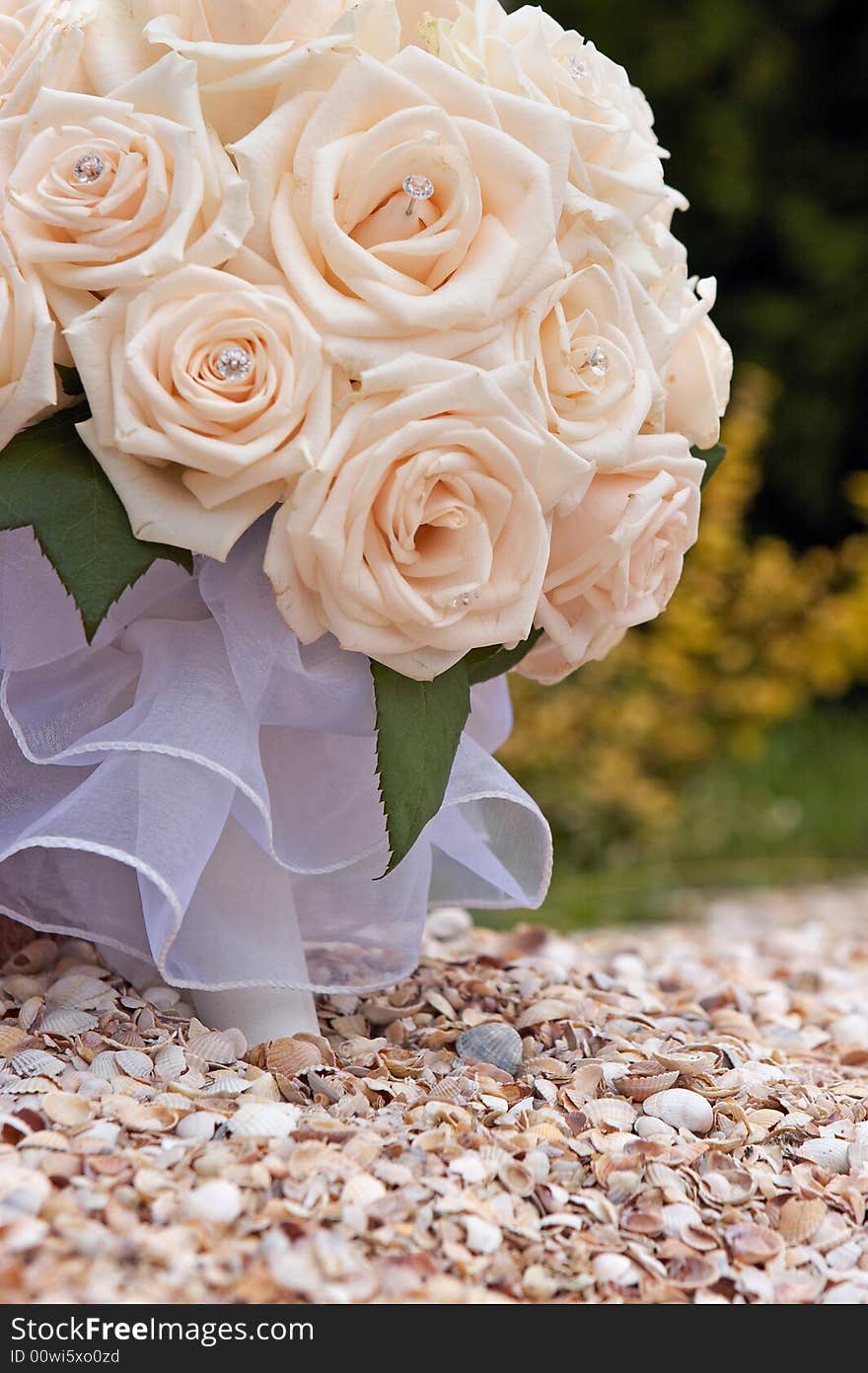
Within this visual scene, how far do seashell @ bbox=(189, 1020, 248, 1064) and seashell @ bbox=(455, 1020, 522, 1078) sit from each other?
0.74ft

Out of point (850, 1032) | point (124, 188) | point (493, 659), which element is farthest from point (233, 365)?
point (850, 1032)

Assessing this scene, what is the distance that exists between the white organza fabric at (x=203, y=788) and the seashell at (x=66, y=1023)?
0.07 meters

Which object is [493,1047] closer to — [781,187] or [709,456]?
[709,456]

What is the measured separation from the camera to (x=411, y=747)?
3.89 ft

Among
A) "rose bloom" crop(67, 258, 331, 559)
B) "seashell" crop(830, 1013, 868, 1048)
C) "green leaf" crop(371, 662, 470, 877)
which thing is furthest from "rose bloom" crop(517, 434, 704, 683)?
"seashell" crop(830, 1013, 868, 1048)

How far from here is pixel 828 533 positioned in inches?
247

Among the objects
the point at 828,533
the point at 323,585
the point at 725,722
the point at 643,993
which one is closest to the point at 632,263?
the point at 323,585

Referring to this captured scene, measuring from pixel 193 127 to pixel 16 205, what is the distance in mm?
144

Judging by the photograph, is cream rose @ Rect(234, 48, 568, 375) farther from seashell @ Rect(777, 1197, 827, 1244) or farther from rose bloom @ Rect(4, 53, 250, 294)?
seashell @ Rect(777, 1197, 827, 1244)

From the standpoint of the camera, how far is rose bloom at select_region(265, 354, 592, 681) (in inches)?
43.6

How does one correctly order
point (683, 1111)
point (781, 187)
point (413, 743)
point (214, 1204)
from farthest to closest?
point (781, 187) < point (683, 1111) < point (413, 743) < point (214, 1204)

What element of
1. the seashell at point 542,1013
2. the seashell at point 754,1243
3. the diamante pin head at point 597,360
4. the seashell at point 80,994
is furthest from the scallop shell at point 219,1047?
the diamante pin head at point 597,360

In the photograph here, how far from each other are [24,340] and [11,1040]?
0.58m

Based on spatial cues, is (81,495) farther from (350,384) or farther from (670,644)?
(670,644)
